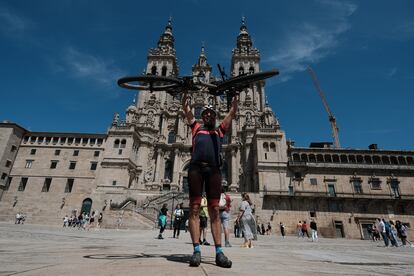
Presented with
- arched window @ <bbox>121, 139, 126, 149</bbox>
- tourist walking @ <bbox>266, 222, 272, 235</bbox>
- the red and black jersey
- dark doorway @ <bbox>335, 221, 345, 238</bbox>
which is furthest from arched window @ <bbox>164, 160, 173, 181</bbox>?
the red and black jersey

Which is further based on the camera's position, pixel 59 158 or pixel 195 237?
pixel 59 158

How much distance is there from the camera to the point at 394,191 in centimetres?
3638

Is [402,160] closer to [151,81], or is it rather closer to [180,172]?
[180,172]

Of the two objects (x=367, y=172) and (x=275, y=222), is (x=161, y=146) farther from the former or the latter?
(x=367, y=172)

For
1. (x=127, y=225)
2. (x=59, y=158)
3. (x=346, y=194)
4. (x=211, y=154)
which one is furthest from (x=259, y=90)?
(x=211, y=154)

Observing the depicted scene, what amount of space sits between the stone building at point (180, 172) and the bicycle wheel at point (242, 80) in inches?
1083

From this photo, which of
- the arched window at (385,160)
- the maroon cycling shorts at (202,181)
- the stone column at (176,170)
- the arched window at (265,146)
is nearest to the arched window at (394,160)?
the arched window at (385,160)

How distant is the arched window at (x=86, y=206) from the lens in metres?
35.1

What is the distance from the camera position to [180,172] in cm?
4116

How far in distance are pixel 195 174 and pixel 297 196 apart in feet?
108

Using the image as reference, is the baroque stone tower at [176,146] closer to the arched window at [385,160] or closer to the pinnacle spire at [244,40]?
the pinnacle spire at [244,40]

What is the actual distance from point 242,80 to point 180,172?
3765cm

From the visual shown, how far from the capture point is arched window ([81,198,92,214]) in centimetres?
3506

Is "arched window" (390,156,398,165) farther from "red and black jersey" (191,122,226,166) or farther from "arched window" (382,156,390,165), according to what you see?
"red and black jersey" (191,122,226,166)
